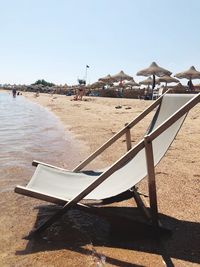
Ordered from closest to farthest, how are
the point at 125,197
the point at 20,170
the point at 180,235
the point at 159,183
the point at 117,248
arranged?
the point at 117,248
the point at 180,235
the point at 125,197
the point at 159,183
the point at 20,170

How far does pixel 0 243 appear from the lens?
Result: 3445 millimetres

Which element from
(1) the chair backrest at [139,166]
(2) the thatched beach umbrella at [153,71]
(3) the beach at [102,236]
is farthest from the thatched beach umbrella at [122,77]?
(1) the chair backrest at [139,166]

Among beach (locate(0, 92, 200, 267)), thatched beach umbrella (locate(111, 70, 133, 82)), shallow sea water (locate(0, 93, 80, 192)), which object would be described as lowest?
shallow sea water (locate(0, 93, 80, 192))

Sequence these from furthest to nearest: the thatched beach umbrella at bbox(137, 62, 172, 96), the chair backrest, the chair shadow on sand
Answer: the thatched beach umbrella at bbox(137, 62, 172, 96) < the chair backrest < the chair shadow on sand

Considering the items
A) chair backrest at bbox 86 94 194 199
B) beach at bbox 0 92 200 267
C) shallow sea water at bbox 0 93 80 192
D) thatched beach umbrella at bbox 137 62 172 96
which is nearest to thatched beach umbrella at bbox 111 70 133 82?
thatched beach umbrella at bbox 137 62 172 96

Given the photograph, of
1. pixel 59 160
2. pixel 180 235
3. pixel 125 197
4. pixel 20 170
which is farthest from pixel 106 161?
pixel 180 235

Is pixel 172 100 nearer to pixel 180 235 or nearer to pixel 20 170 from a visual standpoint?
pixel 180 235

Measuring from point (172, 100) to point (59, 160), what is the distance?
12.2 ft

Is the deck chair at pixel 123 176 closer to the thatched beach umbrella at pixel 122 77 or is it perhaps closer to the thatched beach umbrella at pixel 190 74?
the thatched beach umbrella at pixel 190 74

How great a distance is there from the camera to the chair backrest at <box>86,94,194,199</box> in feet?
11.8

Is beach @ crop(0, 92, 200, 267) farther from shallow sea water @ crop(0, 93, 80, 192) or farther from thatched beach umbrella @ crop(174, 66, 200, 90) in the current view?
thatched beach umbrella @ crop(174, 66, 200, 90)

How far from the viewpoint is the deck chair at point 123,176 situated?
327 centimetres

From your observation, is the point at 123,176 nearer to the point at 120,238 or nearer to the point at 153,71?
the point at 120,238

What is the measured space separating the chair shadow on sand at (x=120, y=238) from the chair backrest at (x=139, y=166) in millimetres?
209
